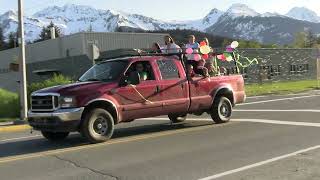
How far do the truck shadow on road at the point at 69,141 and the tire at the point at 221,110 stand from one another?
258mm

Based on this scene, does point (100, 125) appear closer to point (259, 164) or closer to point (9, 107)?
point (259, 164)

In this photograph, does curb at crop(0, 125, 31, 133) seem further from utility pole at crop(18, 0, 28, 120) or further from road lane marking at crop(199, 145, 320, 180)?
road lane marking at crop(199, 145, 320, 180)

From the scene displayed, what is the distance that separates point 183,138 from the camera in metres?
13.0

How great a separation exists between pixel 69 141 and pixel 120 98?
61.7 inches

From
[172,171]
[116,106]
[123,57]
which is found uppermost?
[123,57]

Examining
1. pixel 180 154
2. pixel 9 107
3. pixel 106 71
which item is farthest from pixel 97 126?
pixel 9 107

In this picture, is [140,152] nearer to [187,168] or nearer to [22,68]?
[187,168]

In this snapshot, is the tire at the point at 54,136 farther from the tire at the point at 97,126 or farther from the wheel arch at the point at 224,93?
the wheel arch at the point at 224,93

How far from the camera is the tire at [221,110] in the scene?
15634mm

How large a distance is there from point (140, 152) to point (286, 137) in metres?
3.35

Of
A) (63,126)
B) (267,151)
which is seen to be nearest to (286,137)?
(267,151)

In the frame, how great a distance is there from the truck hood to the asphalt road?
1.14 m

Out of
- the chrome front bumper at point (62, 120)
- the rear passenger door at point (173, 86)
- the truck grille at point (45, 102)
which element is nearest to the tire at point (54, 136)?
the truck grille at point (45, 102)

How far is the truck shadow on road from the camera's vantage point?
12234 millimetres
